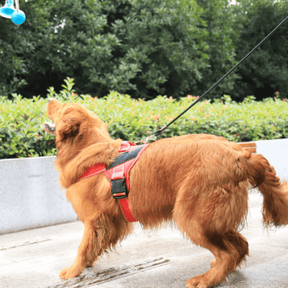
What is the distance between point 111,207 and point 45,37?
1249cm

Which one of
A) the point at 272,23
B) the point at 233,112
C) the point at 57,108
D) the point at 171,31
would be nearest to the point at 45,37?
the point at 171,31

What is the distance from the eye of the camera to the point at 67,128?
3.20 metres

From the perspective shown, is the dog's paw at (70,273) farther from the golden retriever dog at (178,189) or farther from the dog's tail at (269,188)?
the dog's tail at (269,188)

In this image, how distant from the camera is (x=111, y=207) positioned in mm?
3045

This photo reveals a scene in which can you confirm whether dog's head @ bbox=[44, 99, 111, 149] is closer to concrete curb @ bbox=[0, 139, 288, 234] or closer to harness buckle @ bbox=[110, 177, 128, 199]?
harness buckle @ bbox=[110, 177, 128, 199]

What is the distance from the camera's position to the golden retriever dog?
2736 millimetres

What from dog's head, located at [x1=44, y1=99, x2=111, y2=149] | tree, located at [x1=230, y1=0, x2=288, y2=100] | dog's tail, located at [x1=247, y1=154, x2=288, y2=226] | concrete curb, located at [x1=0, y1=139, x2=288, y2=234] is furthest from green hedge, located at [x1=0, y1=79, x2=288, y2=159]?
tree, located at [x1=230, y1=0, x2=288, y2=100]

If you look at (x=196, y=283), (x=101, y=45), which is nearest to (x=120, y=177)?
(x=196, y=283)

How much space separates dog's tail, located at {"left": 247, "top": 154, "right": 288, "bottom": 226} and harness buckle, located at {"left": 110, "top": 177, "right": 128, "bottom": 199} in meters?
1.01

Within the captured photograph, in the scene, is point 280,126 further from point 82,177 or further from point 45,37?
point 45,37

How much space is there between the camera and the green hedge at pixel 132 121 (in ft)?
16.5

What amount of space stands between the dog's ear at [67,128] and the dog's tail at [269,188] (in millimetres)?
1552

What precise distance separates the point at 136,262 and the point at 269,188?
1487 millimetres

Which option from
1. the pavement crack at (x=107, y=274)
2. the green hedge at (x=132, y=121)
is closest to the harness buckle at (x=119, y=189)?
the pavement crack at (x=107, y=274)
